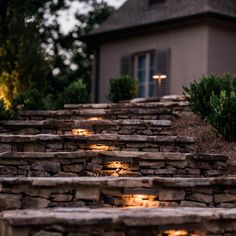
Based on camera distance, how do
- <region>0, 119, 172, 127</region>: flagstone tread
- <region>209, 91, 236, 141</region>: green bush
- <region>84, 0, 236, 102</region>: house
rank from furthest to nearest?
<region>84, 0, 236, 102</region>: house → <region>0, 119, 172, 127</region>: flagstone tread → <region>209, 91, 236, 141</region>: green bush

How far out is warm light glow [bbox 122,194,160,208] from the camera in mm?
5441

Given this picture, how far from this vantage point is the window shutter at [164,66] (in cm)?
1462

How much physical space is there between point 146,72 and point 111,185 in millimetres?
10528

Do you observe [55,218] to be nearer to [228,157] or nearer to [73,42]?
[228,157]

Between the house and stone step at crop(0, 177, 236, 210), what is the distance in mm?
8521

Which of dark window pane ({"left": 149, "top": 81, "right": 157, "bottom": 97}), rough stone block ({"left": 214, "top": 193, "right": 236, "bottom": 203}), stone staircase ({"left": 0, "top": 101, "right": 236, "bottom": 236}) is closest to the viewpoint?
stone staircase ({"left": 0, "top": 101, "right": 236, "bottom": 236})

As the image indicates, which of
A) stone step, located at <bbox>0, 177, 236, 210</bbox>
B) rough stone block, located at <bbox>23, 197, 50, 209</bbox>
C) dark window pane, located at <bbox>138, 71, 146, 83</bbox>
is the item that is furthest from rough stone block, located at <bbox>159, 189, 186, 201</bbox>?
dark window pane, located at <bbox>138, 71, 146, 83</bbox>

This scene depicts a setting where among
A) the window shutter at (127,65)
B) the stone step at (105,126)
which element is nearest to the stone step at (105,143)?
the stone step at (105,126)

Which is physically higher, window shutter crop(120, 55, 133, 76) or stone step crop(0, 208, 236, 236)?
window shutter crop(120, 55, 133, 76)

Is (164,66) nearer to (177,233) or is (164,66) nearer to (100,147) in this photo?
(100,147)

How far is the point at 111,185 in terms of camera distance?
529 cm

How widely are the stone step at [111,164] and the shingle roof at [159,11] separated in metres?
7.55

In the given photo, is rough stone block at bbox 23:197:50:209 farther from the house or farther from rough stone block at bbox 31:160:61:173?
the house

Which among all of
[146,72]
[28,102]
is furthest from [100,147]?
[146,72]
